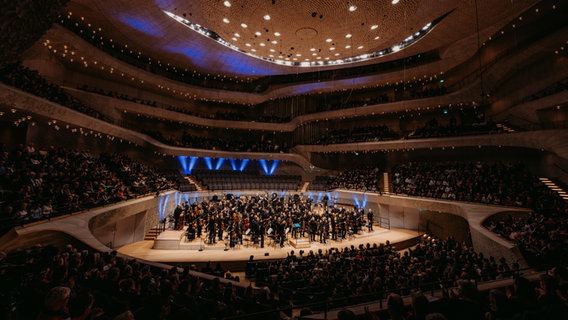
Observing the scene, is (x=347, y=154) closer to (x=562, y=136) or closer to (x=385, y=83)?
(x=385, y=83)

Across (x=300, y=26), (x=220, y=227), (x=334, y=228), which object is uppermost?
(x=300, y=26)

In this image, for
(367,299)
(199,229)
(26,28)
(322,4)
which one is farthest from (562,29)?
(199,229)

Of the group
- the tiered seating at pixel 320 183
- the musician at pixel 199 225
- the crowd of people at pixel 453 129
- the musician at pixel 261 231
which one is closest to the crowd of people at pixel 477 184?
the crowd of people at pixel 453 129

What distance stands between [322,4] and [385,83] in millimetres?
14536

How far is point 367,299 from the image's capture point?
5.91 m

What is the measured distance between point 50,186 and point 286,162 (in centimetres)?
2162

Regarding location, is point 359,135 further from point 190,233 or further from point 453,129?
point 190,233

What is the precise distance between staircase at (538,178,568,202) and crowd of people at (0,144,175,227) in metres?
19.2

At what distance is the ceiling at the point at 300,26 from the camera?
39.7ft

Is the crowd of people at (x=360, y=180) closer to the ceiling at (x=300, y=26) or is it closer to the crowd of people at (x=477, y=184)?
the crowd of people at (x=477, y=184)

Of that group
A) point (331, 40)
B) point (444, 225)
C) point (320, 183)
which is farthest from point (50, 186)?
point (444, 225)

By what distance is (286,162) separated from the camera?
1119 inches

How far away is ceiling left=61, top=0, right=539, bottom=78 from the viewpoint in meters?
12.1

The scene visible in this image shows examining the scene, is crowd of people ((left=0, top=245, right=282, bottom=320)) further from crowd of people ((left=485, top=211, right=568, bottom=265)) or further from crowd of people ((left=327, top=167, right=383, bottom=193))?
crowd of people ((left=327, top=167, right=383, bottom=193))
